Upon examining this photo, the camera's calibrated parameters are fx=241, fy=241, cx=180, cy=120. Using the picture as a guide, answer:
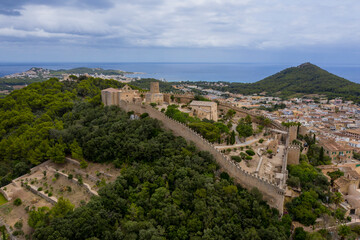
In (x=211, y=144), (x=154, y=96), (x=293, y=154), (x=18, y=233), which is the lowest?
(x=18, y=233)

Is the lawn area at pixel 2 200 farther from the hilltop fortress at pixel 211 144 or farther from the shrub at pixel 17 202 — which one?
the hilltop fortress at pixel 211 144

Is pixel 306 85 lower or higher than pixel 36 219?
higher

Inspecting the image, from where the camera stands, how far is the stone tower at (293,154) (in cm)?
1870

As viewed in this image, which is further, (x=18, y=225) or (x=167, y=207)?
(x=18, y=225)

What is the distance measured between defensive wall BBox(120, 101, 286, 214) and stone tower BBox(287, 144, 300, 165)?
5734mm

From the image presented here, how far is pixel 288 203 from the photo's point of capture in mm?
14438

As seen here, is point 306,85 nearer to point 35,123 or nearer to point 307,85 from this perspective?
point 307,85

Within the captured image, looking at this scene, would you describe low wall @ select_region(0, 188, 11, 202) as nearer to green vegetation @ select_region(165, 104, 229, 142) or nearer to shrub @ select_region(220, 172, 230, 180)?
green vegetation @ select_region(165, 104, 229, 142)

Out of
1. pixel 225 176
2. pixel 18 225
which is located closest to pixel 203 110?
pixel 225 176

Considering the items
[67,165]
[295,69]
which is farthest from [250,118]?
[295,69]

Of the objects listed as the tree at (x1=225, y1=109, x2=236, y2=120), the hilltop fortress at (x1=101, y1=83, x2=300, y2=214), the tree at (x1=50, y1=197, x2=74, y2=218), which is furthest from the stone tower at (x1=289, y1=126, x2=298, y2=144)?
the tree at (x1=50, y1=197, x2=74, y2=218)

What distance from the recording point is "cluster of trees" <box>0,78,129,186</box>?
20312 millimetres

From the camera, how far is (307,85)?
8531cm

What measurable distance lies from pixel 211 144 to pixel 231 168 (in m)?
2.23
